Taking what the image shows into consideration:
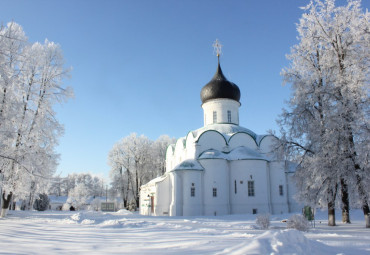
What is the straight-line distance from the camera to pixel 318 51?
608 inches

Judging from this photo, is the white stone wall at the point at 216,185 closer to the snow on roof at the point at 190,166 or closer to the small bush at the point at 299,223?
the snow on roof at the point at 190,166

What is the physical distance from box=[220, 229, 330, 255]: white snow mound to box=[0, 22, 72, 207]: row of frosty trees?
A: 438 inches

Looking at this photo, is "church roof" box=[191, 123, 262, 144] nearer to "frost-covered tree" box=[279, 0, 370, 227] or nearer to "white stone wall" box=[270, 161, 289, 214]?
"white stone wall" box=[270, 161, 289, 214]

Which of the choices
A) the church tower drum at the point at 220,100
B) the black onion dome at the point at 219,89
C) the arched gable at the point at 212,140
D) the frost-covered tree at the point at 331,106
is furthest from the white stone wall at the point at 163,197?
the frost-covered tree at the point at 331,106

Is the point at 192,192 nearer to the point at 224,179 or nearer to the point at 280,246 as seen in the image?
the point at 224,179

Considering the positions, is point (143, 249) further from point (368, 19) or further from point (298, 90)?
point (368, 19)

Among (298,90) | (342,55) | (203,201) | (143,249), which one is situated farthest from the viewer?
(203,201)

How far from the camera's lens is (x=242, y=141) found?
89.4ft

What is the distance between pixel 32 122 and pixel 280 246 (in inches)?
637

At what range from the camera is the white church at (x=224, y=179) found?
23984mm

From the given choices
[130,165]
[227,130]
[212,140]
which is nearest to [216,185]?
[212,140]

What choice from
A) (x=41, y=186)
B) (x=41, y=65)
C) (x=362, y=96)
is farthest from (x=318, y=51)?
(x=41, y=186)

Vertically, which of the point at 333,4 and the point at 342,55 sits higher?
the point at 333,4

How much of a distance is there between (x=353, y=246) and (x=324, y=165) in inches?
222
